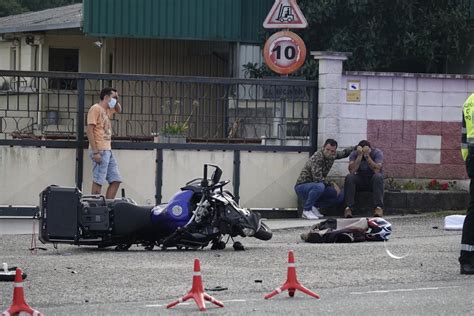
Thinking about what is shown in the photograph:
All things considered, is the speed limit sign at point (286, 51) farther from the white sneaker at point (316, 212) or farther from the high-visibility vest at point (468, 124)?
the high-visibility vest at point (468, 124)

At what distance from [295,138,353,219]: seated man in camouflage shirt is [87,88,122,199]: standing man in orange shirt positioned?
2694 mm

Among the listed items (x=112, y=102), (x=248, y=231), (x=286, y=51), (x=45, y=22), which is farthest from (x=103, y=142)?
(x=45, y=22)

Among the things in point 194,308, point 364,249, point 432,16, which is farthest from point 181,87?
point 194,308

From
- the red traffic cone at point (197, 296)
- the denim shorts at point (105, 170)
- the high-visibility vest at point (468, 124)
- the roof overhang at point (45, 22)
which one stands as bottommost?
the red traffic cone at point (197, 296)

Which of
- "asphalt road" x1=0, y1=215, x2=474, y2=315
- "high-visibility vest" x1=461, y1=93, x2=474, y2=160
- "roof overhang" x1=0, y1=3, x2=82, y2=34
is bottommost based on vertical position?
"asphalt road" x1=0, y1=215, x2=474, y2=315

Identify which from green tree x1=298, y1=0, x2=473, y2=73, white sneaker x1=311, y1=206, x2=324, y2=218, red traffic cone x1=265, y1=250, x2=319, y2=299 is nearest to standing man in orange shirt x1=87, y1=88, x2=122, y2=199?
white sneaker x1=311, y1=206, x2=324, y2=218

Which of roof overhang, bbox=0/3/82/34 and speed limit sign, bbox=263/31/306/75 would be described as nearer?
speed limit sign, bbox=263/31/306/75

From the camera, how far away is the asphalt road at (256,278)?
10.1 meters

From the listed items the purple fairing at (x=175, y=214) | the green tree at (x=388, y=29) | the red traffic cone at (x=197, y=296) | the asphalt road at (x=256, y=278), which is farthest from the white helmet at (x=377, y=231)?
the green tree at (x=388, y=29)

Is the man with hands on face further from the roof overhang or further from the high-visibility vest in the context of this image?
the roof overhang

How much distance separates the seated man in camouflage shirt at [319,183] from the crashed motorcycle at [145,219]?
14.0 feet

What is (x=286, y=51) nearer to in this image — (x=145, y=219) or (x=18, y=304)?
(x=145, y=219)

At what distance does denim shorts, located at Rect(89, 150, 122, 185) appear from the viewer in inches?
722

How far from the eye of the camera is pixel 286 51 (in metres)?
19.5
